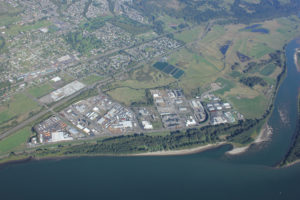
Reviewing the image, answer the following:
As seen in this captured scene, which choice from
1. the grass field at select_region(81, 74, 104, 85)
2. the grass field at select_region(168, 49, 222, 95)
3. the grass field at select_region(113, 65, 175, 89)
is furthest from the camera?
the grass field at select_region(168, 49, 222, 95)

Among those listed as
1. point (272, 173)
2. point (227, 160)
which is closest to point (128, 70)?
point (227, 160)

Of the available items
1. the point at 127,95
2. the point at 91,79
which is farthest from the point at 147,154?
the point at 91,79

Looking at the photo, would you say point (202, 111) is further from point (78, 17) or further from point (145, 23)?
point (78, 17)

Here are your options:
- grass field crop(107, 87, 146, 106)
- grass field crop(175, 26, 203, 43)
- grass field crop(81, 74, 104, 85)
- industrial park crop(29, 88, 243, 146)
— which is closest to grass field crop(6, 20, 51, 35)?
grass field crop(81, 74, 104, 85)

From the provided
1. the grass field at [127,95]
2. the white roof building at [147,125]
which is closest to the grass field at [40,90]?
the grass field at [127,95]

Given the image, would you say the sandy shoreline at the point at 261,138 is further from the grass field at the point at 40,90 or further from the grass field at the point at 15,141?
the grass field at the point at 40,90

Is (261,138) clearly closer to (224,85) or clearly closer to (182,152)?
(182,152)

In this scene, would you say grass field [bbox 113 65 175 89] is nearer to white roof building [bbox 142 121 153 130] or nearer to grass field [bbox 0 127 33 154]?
white roof building [bbox 142 121 153 130]
